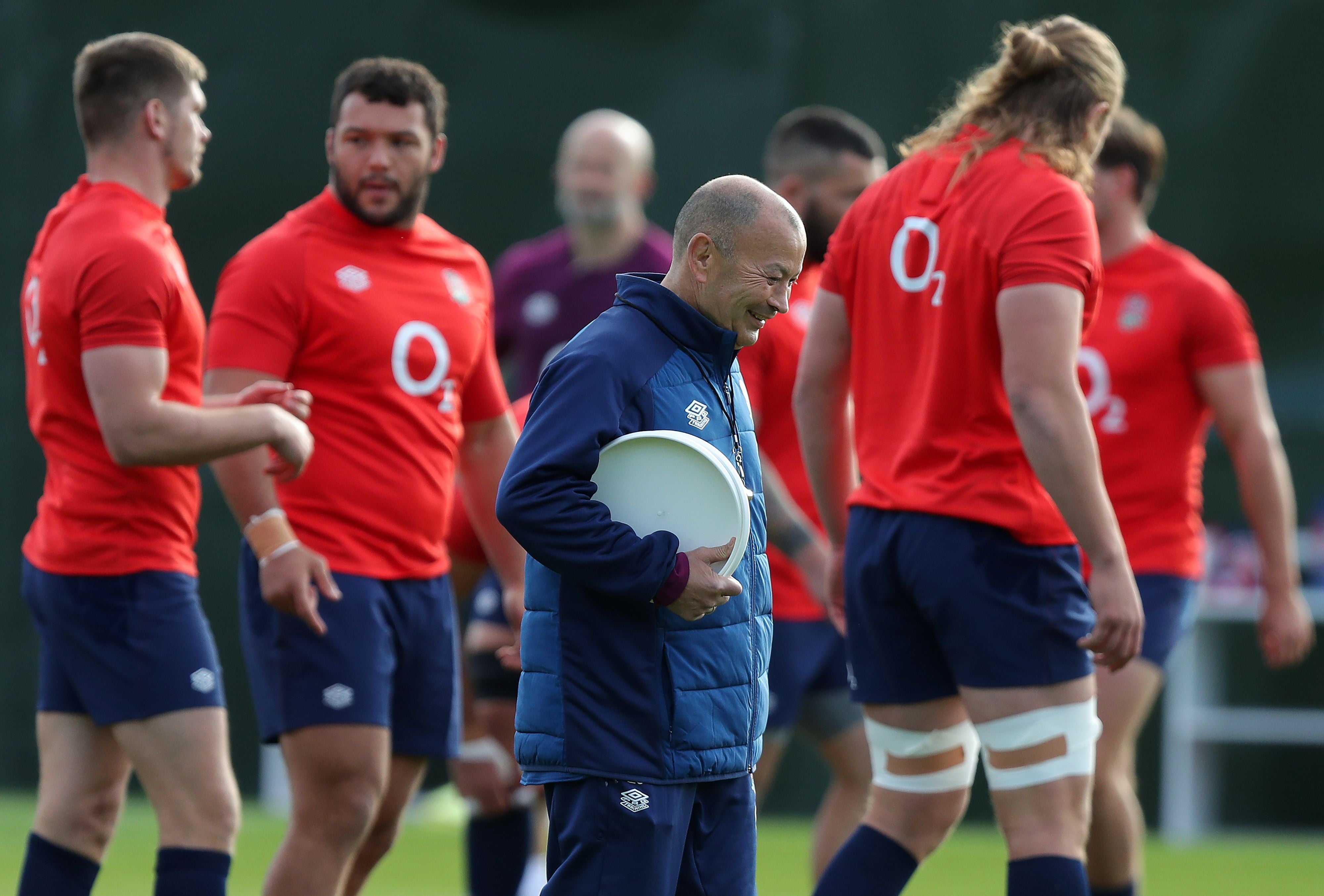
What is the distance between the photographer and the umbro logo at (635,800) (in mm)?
2680

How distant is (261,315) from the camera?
3775mm

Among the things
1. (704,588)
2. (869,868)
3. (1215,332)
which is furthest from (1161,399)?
(704,588)

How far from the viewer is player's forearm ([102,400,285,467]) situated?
3.42m

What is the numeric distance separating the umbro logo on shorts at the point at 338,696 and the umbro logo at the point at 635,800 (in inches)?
47.3

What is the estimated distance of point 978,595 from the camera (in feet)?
11.0

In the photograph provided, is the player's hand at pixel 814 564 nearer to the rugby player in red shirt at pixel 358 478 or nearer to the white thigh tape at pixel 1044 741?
the rugby player in red shirt at pixel 358 478

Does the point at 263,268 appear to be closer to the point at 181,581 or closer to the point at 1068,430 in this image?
the point at 181,581

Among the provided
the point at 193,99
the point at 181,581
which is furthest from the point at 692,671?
the point at 193,99

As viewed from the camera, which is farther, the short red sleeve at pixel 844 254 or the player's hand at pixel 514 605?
the player's hand at pixel 514 605

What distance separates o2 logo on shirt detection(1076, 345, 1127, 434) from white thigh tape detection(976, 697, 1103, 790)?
5.30 ft

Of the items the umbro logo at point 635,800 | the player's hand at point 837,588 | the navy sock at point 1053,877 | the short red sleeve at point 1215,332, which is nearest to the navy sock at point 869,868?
the navy sock at point 1053,877

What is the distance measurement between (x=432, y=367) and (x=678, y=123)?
13.7ft

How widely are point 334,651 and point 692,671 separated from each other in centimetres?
127

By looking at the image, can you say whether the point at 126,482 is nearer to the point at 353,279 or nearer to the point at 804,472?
the point at 353,279
